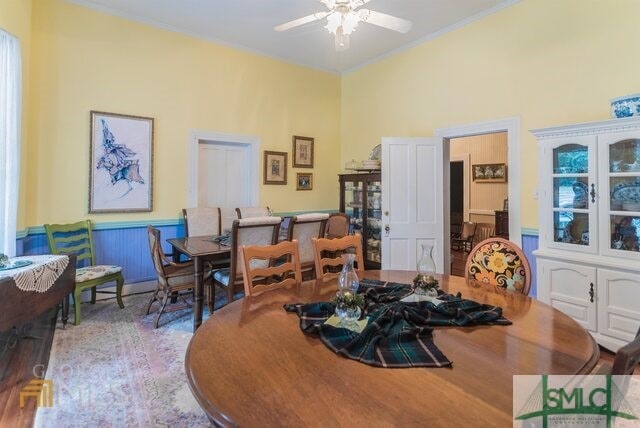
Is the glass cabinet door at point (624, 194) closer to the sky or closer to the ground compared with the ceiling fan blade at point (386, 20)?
closer to the ground

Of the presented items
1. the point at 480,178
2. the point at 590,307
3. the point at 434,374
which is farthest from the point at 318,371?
the point at 480,178

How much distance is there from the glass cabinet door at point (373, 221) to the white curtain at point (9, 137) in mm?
3927

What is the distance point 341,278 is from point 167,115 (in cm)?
370

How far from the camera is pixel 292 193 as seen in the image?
17.7ft

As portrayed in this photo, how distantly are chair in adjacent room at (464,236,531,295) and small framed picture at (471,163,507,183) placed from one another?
197 inches

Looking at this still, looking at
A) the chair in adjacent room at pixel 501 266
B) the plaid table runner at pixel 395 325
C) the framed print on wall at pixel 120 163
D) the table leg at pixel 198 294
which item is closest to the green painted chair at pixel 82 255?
the framed print on wall at pixel 120 163

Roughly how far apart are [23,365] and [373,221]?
3.97 metres

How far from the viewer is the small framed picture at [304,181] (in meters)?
5.45

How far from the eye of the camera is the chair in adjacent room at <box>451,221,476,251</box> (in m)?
6.68

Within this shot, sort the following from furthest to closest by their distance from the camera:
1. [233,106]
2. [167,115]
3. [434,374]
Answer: [233,106] → [167,115] → [434,374]

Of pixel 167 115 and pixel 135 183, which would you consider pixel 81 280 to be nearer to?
pixel 135 183

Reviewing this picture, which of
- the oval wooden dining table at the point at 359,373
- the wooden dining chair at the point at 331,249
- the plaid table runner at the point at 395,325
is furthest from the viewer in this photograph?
the wooden dining chair at the point at 331,249

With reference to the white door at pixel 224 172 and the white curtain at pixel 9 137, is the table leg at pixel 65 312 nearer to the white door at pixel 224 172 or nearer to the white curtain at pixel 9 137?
the white curtain at pixel 9 137

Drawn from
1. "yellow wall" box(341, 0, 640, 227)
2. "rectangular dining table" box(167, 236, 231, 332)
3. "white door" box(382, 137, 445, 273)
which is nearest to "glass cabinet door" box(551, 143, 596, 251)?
"yellow wall" box(341, 0, 640, 227)
